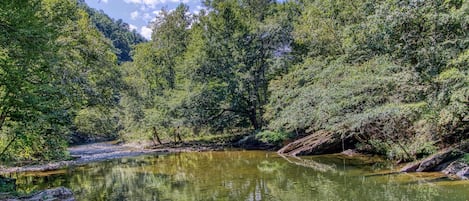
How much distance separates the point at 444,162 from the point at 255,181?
282 inches

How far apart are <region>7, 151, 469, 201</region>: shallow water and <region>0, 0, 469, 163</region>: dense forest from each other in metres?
1.74

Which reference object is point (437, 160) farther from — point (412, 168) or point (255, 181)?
point (255, 181)

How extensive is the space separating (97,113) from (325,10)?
16939 millimetres

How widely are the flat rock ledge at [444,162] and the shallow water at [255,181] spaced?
69 centimetres

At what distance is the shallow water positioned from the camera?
11805 millimetres

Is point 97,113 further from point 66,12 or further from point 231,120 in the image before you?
point 231,120

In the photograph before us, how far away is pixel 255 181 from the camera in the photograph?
1466 centimetres

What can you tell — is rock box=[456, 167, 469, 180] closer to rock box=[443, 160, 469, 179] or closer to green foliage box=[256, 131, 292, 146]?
rock box=[443, 160, 469, 179]

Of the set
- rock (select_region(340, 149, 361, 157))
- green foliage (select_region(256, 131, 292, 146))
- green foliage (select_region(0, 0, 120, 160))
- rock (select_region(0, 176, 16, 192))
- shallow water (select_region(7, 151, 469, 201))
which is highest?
green foliage (select_region(0, 0, 120, 160))

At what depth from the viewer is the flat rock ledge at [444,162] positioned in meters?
14.0

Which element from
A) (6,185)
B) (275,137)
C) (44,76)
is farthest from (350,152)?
(6,185)

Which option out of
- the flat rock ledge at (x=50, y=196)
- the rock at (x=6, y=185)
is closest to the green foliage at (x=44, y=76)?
the rock at (x=6, y=185)

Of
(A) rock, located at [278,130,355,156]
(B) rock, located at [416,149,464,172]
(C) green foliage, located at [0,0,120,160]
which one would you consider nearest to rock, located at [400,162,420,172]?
(B) rock, located at [416,149,464,172]

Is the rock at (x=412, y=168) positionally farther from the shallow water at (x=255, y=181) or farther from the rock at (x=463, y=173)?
the rock at (x=463, y=173)
